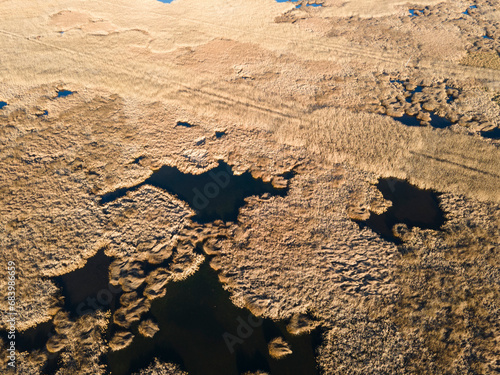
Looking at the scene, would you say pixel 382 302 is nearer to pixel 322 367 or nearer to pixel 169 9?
pixel 322 367

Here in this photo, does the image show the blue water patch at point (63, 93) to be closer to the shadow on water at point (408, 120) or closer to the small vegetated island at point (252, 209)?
the small vegetated island at point (252, 209)

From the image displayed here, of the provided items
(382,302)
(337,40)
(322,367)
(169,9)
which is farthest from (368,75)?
(169,9)

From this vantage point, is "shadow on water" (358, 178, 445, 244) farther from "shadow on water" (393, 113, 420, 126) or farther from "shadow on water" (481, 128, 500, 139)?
"shadow on water" (481, 128, 500, 139)

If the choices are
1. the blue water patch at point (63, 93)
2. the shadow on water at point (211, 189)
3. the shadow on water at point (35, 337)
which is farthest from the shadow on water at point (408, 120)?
the blue water patch at point (63, 93)

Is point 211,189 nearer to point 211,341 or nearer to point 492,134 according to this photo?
point 211,341

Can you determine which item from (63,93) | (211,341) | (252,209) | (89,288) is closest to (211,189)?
(252,209)

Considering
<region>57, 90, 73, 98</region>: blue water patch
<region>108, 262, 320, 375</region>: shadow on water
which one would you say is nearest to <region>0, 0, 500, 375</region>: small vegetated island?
<region>108, 262, 320, 375</region>: shadow on water
